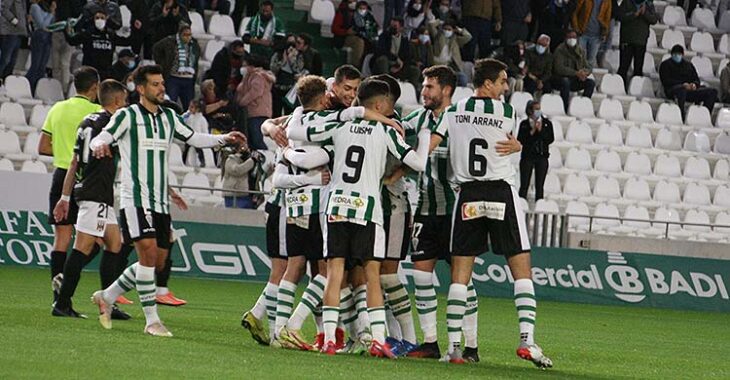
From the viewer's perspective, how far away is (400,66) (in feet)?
86.1

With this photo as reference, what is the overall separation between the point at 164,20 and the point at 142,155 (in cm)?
1290

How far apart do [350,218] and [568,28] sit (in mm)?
18353

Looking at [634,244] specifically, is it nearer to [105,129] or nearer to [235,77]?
[235,77]

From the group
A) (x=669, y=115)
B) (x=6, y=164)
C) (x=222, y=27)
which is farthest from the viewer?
(x=669, y=115)

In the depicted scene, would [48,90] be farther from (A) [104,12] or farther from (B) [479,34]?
(B) [479,34]

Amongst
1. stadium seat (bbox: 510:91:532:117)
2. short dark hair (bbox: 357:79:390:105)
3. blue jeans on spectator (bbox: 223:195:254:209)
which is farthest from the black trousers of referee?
short dark hair (bbox: 357:79:390:105)

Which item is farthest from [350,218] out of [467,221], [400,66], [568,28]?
[568,28]

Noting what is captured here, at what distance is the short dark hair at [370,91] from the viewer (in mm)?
11016

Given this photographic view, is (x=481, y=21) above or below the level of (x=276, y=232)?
above

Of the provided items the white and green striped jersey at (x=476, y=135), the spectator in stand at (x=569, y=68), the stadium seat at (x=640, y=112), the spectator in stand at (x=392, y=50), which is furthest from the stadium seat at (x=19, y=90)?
the white and green striped jersey at (x=476, y=135)

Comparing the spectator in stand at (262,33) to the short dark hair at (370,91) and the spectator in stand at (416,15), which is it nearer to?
the spectator in stand at (416,15)

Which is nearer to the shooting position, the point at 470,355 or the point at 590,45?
the point at 470,355

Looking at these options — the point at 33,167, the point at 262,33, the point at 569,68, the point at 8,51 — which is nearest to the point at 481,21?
the point at 569,68

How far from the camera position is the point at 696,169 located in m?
29.1
